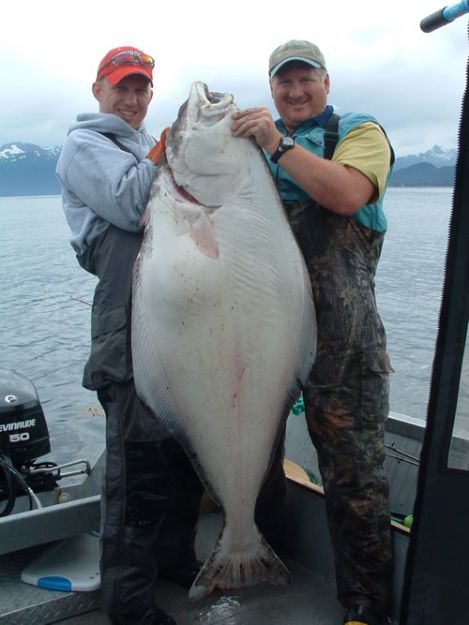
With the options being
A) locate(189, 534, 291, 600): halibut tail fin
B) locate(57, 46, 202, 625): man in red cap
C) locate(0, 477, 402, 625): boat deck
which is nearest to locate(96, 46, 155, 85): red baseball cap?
locate(57, 46, 202, 625): man in red cap

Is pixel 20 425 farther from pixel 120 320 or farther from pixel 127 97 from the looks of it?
pixel 127 97

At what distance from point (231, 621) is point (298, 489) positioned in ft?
2.35

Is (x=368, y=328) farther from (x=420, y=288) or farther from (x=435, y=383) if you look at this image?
(x=420, y=288)

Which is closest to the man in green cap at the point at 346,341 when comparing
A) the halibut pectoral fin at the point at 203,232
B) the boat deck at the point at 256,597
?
the boat deck at the point at 256,597

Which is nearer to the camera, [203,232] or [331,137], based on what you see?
[203,232]

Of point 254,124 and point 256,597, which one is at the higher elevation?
point 254,124

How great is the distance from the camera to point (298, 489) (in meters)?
3.25

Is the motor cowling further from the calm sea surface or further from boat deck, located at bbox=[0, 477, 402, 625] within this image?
the calm sea surface

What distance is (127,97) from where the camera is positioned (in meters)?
2.66

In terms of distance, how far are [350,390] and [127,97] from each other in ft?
4.99

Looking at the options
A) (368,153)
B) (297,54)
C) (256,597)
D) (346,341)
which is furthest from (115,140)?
(256,597)

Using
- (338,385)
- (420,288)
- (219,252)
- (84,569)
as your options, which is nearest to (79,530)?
(84,569)

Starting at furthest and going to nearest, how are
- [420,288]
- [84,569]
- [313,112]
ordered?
1. [420,288]
2. [84,569]
3. [313,112]

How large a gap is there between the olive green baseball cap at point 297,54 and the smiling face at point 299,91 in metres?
0.03
